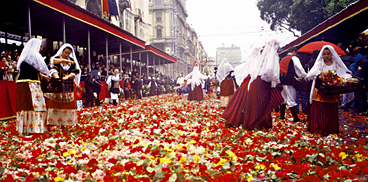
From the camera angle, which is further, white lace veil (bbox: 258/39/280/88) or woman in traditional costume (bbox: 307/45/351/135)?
white lace veil (bbox: 258/39/280/88)

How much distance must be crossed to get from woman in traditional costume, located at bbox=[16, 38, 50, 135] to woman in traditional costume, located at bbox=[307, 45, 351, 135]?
17.2ft

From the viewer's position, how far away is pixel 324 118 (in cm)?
503

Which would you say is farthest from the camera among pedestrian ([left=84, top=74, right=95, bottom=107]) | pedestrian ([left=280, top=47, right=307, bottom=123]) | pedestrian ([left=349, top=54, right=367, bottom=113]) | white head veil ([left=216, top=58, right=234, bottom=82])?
pedestrian ([left=84, top=74, right=95, bottom=107])

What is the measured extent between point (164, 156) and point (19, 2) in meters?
8.40

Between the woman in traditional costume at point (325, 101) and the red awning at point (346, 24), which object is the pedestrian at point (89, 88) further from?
the red awning at point (346, 24)

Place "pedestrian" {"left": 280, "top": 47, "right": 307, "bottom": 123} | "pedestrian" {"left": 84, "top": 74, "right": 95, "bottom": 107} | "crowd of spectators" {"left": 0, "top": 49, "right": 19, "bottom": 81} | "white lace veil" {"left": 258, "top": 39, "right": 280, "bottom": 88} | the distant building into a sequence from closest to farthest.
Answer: "white lace veil" {"left": 258, "top": 39, "right": 280, "bottom": 88} < "pedestrian" {"left": 280, "top": 47, "right": 307, "bottom": 123} < "crowd of spectators" {"left": 0, "top": 49, "right": 19, "bottom": 81} < "pedestrian" {"left": 84, "top": 74, "right": 95, "bottom": 107} < the distant building

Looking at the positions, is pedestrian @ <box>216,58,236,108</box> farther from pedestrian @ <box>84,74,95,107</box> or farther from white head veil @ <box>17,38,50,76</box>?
white head veil @ <box>17,38,50,76</box>

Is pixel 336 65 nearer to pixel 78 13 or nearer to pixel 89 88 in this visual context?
pixel 78 13

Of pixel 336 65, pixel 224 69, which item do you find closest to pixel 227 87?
pixel 224 69

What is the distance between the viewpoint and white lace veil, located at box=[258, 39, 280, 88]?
209 inches

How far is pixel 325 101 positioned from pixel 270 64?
3.83 ft

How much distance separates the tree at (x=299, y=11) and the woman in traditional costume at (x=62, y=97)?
62.6 feet

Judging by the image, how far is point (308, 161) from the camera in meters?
3.46

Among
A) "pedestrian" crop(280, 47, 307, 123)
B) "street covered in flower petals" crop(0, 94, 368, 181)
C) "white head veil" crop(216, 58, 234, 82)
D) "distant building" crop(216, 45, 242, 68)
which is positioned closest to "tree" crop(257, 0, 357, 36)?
"white head veil" crop(216, 58, 234, 82)
